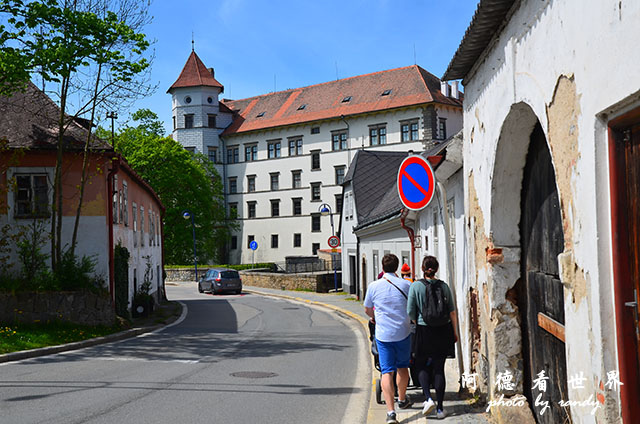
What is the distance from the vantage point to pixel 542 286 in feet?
20.6

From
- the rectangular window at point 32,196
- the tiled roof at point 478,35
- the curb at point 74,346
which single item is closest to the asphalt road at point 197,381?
the curb at point 74,346

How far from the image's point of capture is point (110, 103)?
20.4 m

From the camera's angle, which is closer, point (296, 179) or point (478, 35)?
point (478, 35)

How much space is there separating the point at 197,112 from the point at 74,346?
6516cm

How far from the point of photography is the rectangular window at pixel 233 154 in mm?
79875

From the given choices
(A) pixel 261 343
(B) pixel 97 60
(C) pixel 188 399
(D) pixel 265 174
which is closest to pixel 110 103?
(B) pixel 97 60

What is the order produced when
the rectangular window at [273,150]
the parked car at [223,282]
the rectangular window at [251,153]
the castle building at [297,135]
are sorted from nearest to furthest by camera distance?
1. the parked car at [223,282]
2. the castle building at [297,135]
3. the rectangular window at [273,150]
4. the rectangular window at [251,153]

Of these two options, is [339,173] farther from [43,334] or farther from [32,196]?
[43,334]

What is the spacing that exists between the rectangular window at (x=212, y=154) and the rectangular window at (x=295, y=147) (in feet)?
32.6

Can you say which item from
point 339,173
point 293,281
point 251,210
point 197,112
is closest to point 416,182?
point 293,281

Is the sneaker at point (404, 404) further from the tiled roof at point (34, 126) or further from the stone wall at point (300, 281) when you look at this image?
the stone wall at point (300, 281)

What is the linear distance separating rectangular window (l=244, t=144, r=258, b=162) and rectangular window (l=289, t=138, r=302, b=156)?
15.7ft

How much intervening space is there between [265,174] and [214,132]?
28.3ft

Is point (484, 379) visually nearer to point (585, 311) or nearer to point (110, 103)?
point (585, 311)
